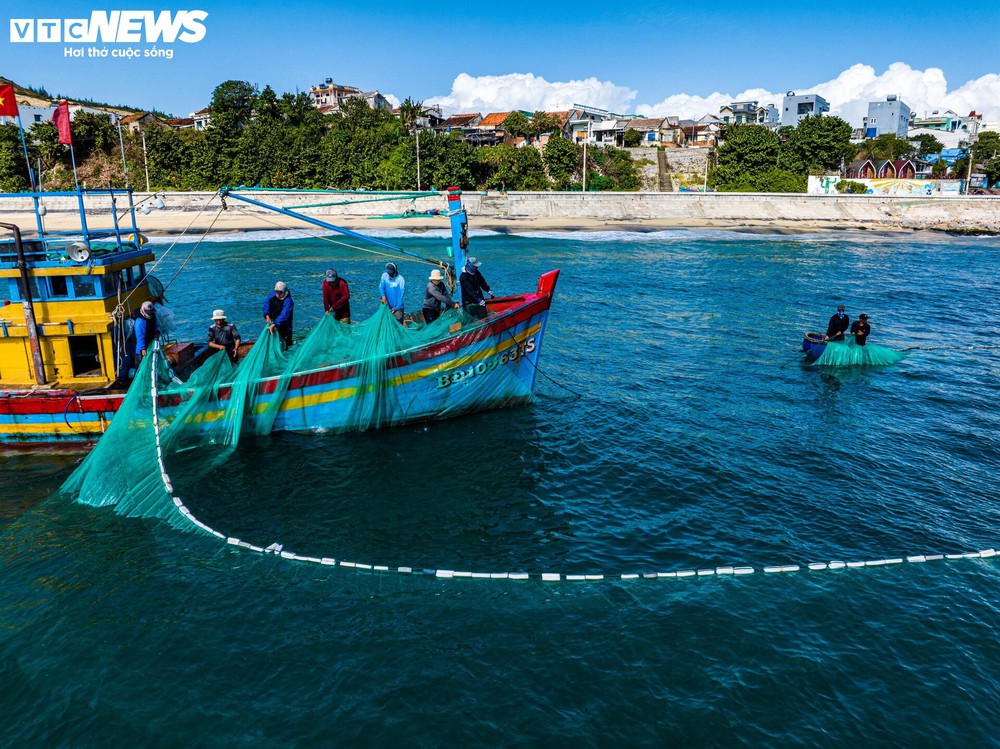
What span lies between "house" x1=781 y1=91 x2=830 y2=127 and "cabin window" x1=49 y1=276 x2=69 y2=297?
502ft

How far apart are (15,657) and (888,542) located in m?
14.1

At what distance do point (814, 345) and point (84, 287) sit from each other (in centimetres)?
2230

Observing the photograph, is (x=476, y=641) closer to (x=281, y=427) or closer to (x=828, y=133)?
(x=281, y=427)

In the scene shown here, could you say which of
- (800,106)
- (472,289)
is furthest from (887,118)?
(472,289)

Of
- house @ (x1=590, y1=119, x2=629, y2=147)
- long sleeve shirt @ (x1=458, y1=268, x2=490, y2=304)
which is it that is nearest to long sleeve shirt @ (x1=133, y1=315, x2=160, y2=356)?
long sleeve shirt @ (x1=458, y1=268, x2=490, y2=304)

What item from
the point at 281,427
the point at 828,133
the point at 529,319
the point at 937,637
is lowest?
the point at 937,637

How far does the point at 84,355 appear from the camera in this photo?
16.5m

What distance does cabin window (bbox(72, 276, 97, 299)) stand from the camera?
51.9 feet

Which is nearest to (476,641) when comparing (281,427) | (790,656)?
(790,656)

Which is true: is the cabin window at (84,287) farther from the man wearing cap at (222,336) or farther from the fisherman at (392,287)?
the fisherman at (392,287)

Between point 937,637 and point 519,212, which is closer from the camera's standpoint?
point 937,637

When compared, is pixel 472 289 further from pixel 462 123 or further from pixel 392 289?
pixel 462 123

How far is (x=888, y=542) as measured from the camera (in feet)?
40.6

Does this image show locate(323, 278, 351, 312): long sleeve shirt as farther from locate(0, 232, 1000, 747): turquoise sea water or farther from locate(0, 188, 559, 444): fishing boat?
locate(0, 232, 1000, 747): turquoise sea water
